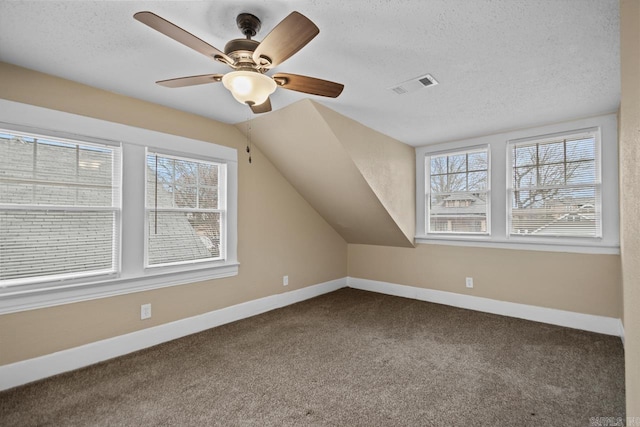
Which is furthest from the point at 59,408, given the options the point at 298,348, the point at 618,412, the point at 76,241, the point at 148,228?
the point at 618,412

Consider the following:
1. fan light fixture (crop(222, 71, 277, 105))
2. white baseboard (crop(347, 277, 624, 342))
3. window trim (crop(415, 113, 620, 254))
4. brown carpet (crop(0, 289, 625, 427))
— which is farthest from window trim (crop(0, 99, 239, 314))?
window trim (crop(415, 113, 620, 254))

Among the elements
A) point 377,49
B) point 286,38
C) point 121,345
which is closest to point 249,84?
point 286,38

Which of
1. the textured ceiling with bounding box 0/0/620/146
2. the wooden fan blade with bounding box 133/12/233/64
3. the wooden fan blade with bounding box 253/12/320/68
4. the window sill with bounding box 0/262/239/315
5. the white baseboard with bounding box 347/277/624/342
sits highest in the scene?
the textured ceiling with bounding box 0/0/620/146

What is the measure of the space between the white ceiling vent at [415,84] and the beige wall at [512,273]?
2453mm

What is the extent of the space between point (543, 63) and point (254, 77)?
6.62 feet

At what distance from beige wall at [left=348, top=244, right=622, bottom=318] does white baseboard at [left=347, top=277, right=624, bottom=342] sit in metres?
0.06

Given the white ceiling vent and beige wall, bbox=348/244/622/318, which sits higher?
the white ceiling vent

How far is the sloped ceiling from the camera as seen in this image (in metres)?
3.26

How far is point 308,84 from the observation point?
76.0 inches

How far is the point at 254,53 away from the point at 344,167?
2080 mm

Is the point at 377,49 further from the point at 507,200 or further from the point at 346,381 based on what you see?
the point at 507,200

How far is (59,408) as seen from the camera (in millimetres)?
1996

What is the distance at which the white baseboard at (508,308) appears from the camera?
3227 millimetres

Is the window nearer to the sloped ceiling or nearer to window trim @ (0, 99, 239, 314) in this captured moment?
the sloped ceiling
